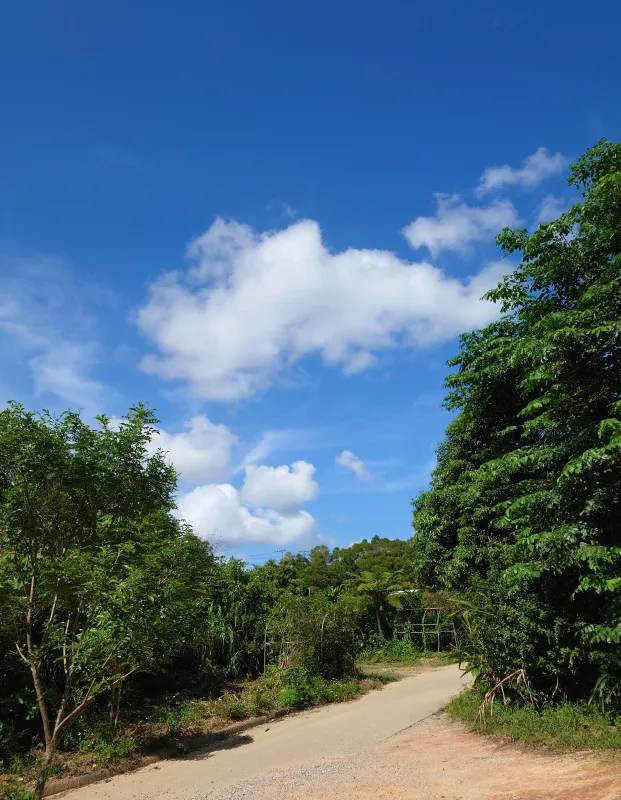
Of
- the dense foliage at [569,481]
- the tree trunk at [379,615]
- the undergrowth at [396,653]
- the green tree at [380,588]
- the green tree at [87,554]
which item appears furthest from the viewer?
the tree trunk at [379,615]

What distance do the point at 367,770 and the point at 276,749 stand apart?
2.04 m

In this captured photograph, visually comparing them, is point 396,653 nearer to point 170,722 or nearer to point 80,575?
point 170,722

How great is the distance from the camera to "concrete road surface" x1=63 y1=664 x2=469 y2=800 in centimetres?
720

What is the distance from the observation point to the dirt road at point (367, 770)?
257 inches

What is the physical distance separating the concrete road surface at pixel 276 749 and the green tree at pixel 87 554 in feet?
4.18

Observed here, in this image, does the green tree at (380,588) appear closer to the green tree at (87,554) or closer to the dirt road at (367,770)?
the dirt road at (367,770)

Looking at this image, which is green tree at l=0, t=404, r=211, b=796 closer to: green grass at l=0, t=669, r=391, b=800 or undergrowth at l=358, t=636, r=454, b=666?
green grass at l=0, t=669, r=391, b=800

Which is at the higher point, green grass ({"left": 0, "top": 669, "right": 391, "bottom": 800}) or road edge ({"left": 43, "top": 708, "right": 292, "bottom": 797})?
green grass ({"left": 0, "top": 669, "right": 391, "bottom": 800})

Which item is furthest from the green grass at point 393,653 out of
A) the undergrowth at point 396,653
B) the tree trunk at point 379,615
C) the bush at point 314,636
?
the bush at point 314,636

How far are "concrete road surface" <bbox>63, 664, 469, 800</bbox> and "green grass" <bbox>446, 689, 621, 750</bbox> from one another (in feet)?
5.90

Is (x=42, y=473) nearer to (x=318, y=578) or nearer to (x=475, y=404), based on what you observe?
(x=475, y=404)

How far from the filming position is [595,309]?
8875 mm

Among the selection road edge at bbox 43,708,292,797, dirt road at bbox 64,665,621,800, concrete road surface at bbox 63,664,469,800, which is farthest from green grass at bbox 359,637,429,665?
dirt road at bbox 64,665,621,800

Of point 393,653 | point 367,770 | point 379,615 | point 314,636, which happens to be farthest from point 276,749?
point 379,615
